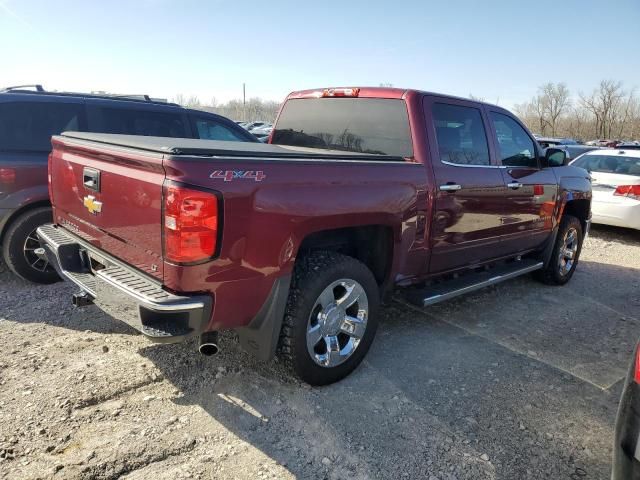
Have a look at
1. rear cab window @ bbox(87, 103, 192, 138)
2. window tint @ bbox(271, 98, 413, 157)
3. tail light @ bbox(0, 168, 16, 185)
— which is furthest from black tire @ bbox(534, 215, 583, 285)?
tail light @ bbox(0, 168, 16, 185)

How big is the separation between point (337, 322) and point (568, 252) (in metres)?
4.04

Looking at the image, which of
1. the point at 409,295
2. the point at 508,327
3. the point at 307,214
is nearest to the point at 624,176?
the point at 508,327

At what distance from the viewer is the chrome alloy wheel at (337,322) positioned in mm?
3084

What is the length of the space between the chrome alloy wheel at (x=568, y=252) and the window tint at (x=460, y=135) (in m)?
2.15

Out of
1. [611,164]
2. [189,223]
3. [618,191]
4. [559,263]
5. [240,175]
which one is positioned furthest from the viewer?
[611,164]

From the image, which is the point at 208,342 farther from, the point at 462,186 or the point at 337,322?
the point at 462,186

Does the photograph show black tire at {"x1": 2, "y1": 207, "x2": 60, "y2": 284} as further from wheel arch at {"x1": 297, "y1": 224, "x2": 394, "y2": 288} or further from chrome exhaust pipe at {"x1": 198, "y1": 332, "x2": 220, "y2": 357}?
wheel arch at {"x1": 297, "y1": 224, "x2": 394, "y2": 288}

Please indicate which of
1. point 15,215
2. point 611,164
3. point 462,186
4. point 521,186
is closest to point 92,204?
point 15,215

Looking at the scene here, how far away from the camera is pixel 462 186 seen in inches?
152

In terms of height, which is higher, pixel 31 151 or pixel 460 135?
pixel 460 135

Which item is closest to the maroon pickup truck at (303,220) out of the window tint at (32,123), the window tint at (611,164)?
the window tint at (32,123)

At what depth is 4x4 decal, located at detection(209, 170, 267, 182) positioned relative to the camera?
2.38 m

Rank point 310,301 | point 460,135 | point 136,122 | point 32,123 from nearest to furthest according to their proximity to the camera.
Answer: point 310,301, point 460,135, point 32,123, point 136,122

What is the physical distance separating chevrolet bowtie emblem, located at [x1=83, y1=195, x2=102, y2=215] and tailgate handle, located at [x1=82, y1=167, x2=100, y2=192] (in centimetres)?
7
